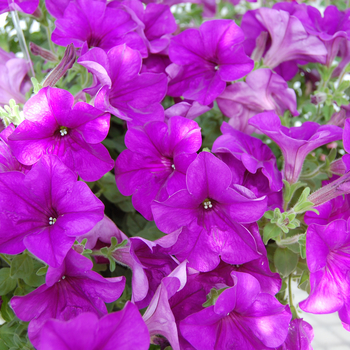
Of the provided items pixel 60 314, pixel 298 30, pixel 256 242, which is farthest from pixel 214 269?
pixel 298 30

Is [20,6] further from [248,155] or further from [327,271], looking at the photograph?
[327,271]

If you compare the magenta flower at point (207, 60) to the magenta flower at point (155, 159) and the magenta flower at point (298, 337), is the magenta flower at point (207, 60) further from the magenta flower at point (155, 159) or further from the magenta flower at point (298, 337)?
the magenta flower at point (298, 337)

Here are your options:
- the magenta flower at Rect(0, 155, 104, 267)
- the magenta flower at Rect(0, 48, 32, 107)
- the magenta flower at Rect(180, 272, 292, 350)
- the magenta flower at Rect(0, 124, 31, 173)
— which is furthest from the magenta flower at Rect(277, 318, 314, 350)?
the magenta flower at Rect(0, 48, 32, 107)

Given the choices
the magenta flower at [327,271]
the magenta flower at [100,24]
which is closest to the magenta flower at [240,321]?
the magenta flower at [327,271]

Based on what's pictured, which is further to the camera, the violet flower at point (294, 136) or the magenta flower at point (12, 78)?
the magenta flower at point (12, 78)

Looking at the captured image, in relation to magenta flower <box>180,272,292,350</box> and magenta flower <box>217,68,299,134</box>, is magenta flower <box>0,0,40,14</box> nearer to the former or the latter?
magenta flower <box>217,68,299,134</box>

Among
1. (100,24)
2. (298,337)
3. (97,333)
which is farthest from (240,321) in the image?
(100,24)

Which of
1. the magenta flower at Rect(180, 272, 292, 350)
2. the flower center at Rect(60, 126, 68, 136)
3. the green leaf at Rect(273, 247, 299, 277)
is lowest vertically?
the green leaf at Rect(273, 247, 299, 277)
